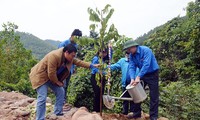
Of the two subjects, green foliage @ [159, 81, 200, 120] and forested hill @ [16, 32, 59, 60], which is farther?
forested hill @ [16, 32, 59, 60]

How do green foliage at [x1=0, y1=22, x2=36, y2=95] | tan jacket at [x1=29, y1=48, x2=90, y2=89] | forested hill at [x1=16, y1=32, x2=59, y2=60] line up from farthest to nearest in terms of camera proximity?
forested hill at [x1=16, y1=32, x2=59, y2=60] < green foliage at [x1=0, y1=22, x2=36, y2=95] < tan jacket at [x1=29, y1=48, x2=90, y2=89]

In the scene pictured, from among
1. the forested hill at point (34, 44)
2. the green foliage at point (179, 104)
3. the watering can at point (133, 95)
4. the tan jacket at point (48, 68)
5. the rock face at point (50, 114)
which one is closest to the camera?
the tan jacket at point (48, 68)

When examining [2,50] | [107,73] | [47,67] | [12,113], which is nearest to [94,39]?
[107,73]

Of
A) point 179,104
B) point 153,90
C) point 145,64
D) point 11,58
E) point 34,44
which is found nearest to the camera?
point 145,64

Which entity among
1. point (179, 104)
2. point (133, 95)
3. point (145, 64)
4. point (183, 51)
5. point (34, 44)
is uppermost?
point (34, 44)

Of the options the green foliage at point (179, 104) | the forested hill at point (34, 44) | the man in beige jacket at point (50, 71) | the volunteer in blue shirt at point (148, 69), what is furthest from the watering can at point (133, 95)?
the forested hill at point (34, 44)

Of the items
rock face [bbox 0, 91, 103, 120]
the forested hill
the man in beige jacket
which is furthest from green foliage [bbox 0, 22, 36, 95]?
the forested hill

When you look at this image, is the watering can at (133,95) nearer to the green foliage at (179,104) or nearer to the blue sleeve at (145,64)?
the blue sleeve at (145,64)

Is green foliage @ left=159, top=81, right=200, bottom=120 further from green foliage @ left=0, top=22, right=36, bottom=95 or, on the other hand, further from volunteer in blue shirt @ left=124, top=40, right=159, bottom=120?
green foliage @ left=0, top=22, right=36, bottom=95

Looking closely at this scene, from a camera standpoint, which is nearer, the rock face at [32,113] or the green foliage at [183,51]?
the rock face at [32,113]

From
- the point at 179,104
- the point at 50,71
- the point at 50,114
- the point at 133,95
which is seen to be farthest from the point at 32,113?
the point at 179,104

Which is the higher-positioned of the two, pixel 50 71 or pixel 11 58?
pixel 11 58

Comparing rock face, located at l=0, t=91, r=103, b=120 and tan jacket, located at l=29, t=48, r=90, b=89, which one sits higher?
tan jacket, located at l=29, t=48, r=90, b=89

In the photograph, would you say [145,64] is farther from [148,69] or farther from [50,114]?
[50,114]
